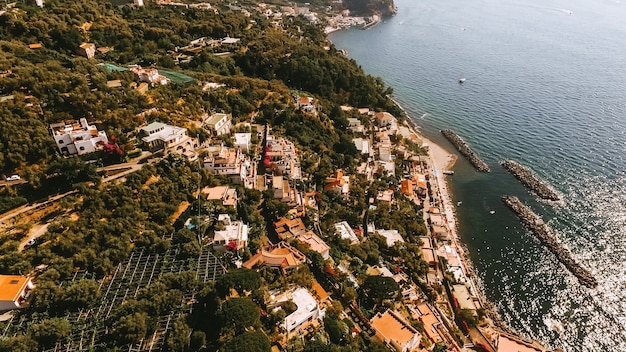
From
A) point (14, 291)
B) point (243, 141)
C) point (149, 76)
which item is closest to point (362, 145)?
point (243, 141)

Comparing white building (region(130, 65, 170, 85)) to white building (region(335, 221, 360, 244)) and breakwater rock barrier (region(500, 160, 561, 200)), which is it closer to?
white building (region(335, 221, 360, 244))

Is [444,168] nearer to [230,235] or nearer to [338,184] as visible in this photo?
[338,184]

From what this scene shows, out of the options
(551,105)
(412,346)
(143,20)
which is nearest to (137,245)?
(412,346)

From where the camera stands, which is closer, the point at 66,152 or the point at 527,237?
the point at 66,152

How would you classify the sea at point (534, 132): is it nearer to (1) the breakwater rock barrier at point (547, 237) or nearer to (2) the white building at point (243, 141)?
(1) the breakwater rock barrier at point (547, 237)

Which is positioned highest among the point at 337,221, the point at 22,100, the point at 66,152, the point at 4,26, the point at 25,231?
the point at 4,26

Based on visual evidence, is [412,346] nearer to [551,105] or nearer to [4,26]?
[4,26]

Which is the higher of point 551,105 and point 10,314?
point 10,314

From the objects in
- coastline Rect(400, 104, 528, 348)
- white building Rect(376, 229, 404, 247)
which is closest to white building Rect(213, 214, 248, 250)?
white building Rect(376, 229, 404, 247)
